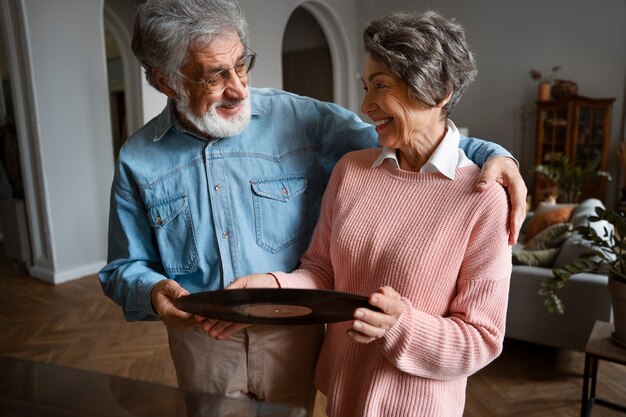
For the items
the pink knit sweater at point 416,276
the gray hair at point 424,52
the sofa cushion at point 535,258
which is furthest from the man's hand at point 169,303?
the sofa cushion at point 535,258

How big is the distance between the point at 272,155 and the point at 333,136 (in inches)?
7.7

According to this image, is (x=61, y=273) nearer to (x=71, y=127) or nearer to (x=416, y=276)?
(x=71, y=127)

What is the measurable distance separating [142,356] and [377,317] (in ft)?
10.1

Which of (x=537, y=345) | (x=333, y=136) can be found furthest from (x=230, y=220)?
(x=537, y=345)

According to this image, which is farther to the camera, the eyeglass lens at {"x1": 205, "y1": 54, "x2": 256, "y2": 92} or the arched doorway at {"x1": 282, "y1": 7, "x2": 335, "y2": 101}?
the arched doorway at {"x1": 282, "y1": 7, "x2": 335, "y2": 101}

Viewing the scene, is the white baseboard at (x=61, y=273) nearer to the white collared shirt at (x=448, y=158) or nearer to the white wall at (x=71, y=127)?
the white wall at (x=71, y=127)

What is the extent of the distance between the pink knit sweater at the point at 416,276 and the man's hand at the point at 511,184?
0.02 metres

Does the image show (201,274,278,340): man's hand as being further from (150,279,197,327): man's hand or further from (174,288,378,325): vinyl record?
(174,288,378,325): vinyl record

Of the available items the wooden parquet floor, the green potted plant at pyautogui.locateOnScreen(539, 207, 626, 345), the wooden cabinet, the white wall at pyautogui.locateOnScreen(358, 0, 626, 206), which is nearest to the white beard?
the green potted plant at pyautogui.locateOnScreen(539, 207, 626, 345)

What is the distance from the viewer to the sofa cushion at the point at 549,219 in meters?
4.64

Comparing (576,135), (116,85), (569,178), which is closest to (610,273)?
(569,178)

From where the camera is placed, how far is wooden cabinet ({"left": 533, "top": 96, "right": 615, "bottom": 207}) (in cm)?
720

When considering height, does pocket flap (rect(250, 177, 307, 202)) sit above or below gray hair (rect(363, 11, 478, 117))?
below

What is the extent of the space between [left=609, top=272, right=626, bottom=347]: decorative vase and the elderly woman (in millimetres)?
1801
